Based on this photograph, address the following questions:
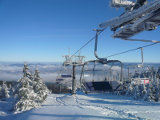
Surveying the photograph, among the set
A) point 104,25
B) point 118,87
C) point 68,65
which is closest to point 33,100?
point 68,65

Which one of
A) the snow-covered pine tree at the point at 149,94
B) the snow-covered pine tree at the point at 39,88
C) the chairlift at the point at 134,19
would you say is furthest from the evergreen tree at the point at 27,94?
the snow-covered pine tree at the point at 149,94

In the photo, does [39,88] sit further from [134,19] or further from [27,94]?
[134,19]

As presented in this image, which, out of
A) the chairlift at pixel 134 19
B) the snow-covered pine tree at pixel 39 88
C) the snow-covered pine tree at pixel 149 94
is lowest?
the snow-covered pine tree at pixel 149 94

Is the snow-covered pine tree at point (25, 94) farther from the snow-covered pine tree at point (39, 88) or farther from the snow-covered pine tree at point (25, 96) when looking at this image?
the snow-covered pine tree at point (39, 88)

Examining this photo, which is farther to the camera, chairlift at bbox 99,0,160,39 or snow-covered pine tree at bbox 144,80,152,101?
snow-covered pine tree at bbox 144,80,152,101

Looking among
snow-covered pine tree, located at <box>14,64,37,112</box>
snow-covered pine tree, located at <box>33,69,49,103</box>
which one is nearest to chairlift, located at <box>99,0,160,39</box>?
snow-covered pine tree, located at <box>14,64,37,112</box>

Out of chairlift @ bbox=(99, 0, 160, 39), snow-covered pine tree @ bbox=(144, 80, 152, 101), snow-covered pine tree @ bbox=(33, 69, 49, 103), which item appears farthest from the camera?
snow-covered pine tree @ bbox=(144, 80, 152, 101)

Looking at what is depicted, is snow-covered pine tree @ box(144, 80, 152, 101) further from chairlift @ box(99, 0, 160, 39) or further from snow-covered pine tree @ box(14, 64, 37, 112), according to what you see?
chairlift @ box(99, 0, 160, 39)

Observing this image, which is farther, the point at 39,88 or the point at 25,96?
the point at 39,88

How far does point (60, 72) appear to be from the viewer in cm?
2994

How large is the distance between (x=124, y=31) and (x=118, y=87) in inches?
277

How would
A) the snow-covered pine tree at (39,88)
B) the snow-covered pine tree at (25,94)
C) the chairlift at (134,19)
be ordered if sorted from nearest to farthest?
1. the chairlift at (134,19)
2. the snow-covered pine tree at (25,94)
3. the snow-covered pine tree at (39,88)

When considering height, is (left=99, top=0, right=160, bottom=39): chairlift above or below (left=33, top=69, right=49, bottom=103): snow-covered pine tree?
above

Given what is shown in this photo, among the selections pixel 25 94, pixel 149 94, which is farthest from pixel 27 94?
pixel 149 94
